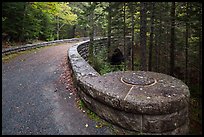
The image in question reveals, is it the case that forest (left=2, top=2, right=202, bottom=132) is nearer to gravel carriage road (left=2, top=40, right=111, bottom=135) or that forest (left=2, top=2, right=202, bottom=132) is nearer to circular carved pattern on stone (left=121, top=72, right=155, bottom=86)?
gravel carriage road (left=2, top=40, right=111, bottom=135)

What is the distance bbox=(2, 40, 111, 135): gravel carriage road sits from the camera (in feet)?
15.3

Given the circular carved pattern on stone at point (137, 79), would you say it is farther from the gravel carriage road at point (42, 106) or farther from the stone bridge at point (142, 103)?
the gravel carriage road at point (42, 106)

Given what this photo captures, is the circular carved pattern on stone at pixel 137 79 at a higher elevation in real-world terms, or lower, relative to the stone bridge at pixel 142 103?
higher

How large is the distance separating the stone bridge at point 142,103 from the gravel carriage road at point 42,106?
49 cm

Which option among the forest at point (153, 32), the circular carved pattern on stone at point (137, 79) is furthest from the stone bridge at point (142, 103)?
the forest at point (153, 32)

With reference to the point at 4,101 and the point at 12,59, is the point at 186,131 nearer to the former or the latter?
the point at 4,101

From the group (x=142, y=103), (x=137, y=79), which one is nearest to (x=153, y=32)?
(x=137, y=79)

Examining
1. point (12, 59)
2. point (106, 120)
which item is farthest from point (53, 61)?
point (106, 120)

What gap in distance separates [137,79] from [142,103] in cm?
158

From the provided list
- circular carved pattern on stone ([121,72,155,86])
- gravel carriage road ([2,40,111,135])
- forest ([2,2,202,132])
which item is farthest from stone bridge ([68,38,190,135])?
forest ([2,2,202,132])

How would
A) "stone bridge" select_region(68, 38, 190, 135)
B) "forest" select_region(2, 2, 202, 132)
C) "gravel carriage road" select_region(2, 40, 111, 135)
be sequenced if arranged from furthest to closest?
"forest" select_region(2, 2, 202, 132) < "gravel carriage road" select_region(2, 40, 111, 135) < "stone bridge" select_region(68, 38, 190, 135)

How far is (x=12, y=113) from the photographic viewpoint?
210 inches

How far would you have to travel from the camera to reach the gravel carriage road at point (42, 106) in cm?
467

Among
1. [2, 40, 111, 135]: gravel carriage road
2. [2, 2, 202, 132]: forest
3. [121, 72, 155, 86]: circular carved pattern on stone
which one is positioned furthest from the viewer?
[2, 2, 202, 132]: forest
